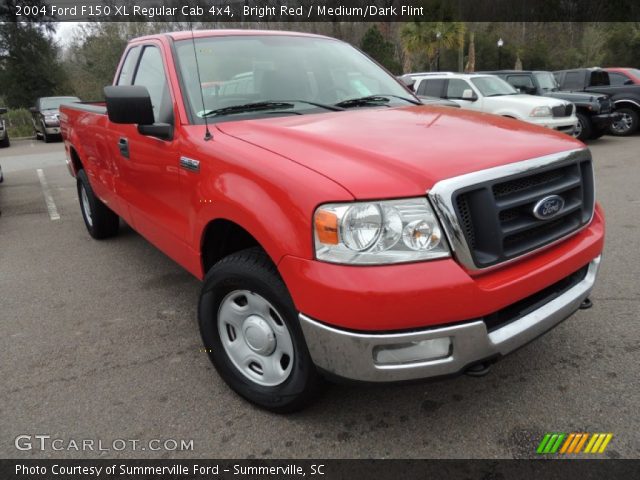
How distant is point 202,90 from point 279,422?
189cm

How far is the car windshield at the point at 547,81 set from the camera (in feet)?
43.3

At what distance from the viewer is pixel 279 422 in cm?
240

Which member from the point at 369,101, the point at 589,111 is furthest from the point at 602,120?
the point at 369,101

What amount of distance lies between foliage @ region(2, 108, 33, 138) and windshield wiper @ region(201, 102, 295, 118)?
2364 cm

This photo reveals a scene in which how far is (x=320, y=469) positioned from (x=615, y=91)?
14.0m

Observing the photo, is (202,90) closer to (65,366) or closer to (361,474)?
(65,366)

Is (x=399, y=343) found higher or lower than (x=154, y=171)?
lower

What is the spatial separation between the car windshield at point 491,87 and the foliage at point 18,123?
20331 millimetres

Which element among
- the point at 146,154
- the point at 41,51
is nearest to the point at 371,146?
the point at 146,154

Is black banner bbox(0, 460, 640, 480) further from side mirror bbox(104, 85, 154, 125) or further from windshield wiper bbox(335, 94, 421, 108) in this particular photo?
windshield wiper bbox(335, 94, 421, 108)

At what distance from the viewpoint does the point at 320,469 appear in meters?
2.13

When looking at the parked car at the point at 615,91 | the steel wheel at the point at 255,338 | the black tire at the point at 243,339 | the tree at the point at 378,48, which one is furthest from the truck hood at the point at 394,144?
the tree at the point at 378,48

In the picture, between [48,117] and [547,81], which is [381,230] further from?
[48,117]

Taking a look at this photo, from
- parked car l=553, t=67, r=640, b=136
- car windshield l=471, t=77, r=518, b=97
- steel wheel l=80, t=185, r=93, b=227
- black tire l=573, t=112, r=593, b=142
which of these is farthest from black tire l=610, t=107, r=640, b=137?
steel wheel l=80, t=185, r=93, b=227
